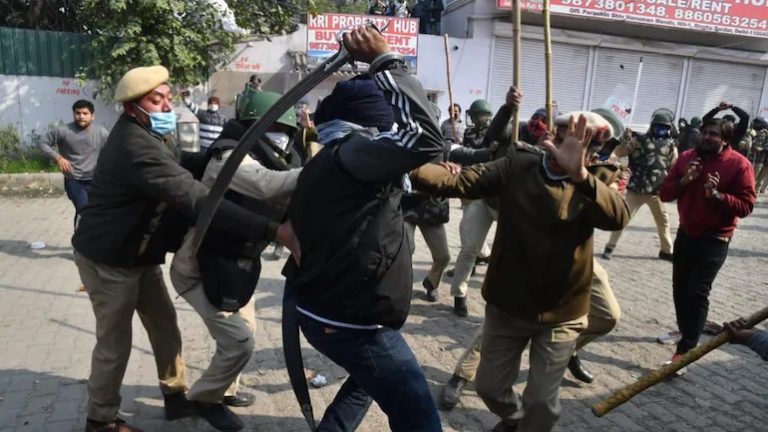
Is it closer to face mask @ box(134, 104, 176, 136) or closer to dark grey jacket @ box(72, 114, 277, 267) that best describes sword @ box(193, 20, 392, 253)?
dark grey jacket @ box(72, 114, 277, 267)

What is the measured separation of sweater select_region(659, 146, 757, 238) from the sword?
120 inches

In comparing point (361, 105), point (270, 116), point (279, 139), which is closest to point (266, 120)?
point (270, 116)

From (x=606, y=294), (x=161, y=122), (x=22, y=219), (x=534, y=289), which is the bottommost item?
(x=22, y=219)

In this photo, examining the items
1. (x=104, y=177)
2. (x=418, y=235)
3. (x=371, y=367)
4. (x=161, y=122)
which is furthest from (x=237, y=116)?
(x=418, y=235)

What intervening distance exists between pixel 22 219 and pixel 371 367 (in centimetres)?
836

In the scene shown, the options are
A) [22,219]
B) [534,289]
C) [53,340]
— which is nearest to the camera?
[534,289]

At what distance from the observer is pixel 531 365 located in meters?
2.81

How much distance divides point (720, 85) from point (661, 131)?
12039mm

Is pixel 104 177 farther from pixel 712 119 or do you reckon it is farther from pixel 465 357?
pixel 712 119

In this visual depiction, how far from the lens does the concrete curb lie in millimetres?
10352

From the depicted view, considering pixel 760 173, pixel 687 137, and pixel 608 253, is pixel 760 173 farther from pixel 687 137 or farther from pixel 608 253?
pixel 608 253

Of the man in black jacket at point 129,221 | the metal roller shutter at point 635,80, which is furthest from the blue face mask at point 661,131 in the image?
the metal roller shutter at point 635,80

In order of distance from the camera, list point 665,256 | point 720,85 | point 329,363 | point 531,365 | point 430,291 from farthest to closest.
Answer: point 720,85 < point 665,256 < point 430,291 < point 329,363 < point 531,365

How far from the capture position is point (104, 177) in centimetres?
281
